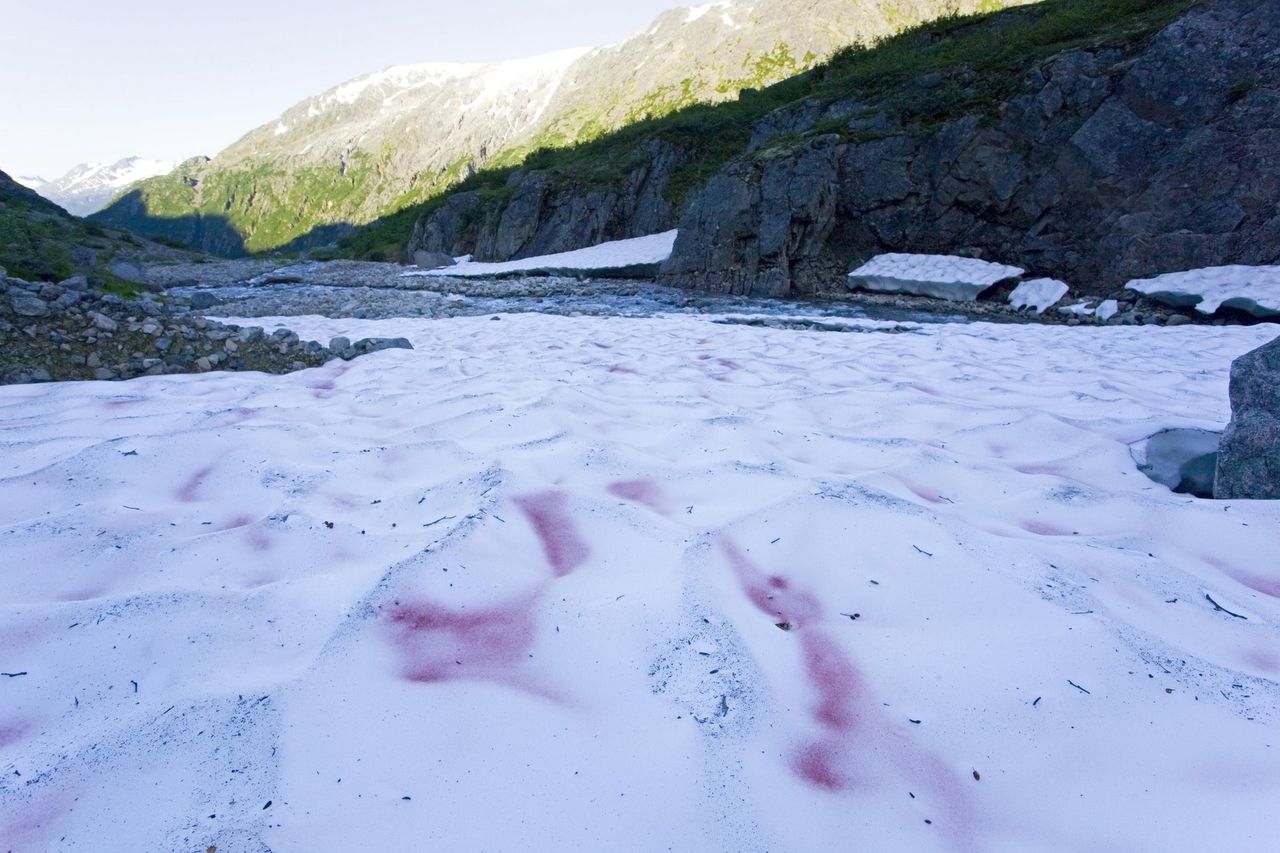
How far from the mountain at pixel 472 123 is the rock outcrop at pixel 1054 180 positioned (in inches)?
1569

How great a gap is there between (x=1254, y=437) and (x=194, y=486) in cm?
342

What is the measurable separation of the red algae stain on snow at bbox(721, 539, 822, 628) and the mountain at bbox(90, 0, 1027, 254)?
2034 inches

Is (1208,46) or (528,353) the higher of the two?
(1208,46)

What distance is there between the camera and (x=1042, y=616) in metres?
1.32

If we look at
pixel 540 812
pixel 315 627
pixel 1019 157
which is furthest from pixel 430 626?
pixel 1019 157

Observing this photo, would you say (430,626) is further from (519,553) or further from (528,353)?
(528,353)

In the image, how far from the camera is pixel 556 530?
5.50 ft

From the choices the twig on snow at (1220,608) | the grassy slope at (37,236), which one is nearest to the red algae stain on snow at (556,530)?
the twig on snow at (1220,608)

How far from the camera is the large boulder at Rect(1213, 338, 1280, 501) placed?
6.44 feet

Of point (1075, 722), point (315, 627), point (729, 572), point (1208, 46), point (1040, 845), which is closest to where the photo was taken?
point (1040, 845)

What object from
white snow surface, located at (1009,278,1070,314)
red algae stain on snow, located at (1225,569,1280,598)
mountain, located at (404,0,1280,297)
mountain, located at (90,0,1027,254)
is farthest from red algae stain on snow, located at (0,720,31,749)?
mountain, located at (90,0,1027,254)

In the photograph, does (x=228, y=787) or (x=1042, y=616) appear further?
(x=1042, y=616)

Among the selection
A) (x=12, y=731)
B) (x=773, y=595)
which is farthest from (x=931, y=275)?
(x=12, y=731)

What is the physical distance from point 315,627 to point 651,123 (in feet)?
87.6
